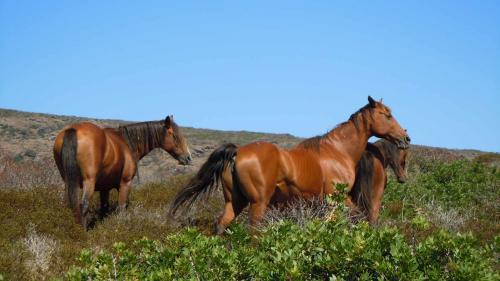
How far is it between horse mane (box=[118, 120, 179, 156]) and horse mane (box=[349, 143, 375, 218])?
3378 millimetres

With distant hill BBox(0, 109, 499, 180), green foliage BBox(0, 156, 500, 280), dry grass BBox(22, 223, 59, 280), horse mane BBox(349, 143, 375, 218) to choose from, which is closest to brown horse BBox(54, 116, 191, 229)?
dry grass BBox(22, 223, 59, 280)

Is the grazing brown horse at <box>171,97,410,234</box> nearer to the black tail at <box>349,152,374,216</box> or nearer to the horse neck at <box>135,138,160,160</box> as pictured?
the black tail at <box>349,152,374,216</box>

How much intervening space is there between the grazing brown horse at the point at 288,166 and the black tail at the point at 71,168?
141 cm

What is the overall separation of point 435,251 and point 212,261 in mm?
1453

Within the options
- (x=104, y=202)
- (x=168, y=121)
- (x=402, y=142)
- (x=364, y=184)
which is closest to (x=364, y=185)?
(x=364, y=184)

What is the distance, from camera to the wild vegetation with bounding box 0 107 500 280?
365cm

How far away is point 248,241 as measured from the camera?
4.51 m

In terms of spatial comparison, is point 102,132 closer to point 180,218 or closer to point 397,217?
point 180,218

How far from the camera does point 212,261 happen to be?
3.85 metres

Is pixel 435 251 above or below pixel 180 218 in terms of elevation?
above

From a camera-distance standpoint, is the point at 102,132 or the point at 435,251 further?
the point at 102,132

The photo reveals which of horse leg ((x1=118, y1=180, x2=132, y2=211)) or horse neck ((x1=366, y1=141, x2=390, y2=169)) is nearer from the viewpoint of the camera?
horse neck ((x1=366, y1=141, x2=390, y2=169))

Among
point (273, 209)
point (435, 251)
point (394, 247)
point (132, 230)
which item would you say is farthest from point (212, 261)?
point (132, 230)

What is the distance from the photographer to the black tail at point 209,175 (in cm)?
763
